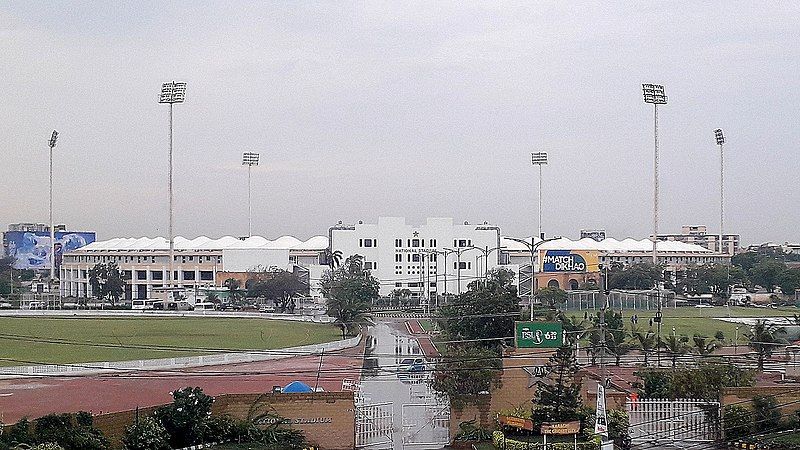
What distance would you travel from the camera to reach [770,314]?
49812 mm

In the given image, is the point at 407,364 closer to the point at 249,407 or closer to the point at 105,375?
the point at 105,375

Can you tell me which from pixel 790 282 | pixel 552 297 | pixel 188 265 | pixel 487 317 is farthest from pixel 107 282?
pixel 790 282

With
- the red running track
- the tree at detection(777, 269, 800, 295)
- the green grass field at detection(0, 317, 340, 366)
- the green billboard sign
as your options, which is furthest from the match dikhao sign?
the green billboard sign

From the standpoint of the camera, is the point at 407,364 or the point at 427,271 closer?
the point at 407,364

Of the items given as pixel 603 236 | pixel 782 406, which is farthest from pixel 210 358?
pixel 603 236

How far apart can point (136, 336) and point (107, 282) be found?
30.5 m

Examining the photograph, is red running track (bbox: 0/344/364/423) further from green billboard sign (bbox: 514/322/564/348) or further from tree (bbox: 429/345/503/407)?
green billboard sign (bbox: 514/322/564/348)

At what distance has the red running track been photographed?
72.6ft

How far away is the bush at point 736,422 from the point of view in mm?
17547

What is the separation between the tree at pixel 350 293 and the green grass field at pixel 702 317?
38.3 ft

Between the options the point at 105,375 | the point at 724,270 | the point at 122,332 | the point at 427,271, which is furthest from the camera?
the point at 427,271

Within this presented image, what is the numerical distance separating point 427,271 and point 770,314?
28182 mm

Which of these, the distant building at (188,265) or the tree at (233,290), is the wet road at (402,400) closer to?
the tree at (233,290)

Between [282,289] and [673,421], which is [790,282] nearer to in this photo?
[282,289]
